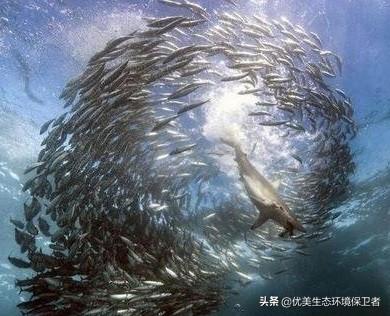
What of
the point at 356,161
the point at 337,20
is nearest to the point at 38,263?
the point at 337,20

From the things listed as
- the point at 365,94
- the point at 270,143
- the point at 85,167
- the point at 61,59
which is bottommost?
the point at 85,167

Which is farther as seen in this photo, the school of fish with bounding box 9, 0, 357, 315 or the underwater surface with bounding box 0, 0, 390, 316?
the underwater surface with bounding box 0, 0, 390, 316

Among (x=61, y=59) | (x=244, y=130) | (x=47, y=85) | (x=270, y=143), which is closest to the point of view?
(x=61, y=59)

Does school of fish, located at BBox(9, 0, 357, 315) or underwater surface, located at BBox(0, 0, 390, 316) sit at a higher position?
underwater surface, located at BBox(0, 0, 390, 316)

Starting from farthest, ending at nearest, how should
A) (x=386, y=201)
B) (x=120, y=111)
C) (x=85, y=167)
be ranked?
(x=386, y=201) < (x=85, y=167) < (x=120, y=111)

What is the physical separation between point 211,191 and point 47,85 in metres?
8.16

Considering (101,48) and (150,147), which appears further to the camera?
(150,147)

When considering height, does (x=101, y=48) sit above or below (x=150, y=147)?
above

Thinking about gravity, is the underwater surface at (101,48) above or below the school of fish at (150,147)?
above

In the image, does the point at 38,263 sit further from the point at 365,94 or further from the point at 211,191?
the point at 365,94

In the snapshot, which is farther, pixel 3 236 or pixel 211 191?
pixel 3 236

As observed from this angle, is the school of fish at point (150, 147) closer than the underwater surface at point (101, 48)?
Yes

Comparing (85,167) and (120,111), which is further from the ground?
(120,111)

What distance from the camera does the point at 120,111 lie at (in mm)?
8727
